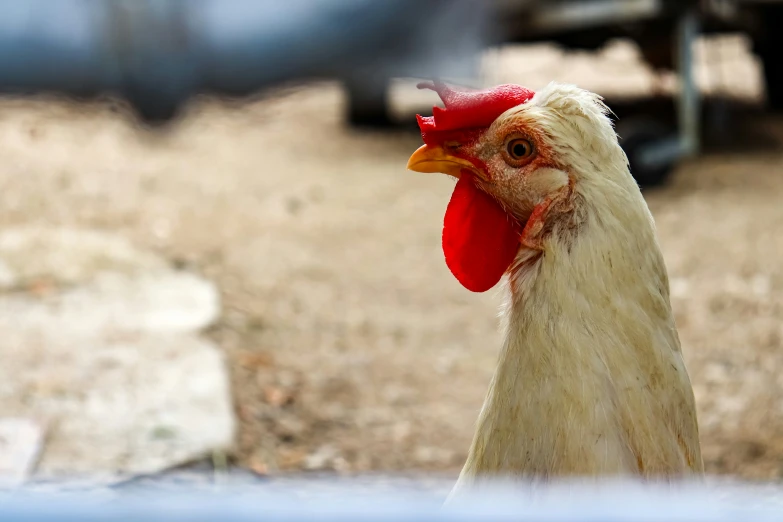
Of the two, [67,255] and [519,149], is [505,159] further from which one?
[67,255]

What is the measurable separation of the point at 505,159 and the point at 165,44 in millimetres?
631

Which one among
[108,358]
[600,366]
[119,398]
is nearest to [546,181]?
[600,366]

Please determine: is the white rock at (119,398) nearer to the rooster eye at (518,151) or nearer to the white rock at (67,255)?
the white rock at (67,255)

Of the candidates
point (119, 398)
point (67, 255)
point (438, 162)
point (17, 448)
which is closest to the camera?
point (438, 162)

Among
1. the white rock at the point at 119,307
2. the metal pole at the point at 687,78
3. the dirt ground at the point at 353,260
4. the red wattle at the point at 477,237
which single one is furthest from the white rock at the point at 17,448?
the metal pole at the point at 687,78

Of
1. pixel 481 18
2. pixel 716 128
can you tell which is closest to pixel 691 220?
pixel 481 18

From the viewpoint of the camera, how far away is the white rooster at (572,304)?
1443 mm

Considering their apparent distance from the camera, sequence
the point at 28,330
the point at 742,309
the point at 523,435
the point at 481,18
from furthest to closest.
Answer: the point at 481,18
the point at 742,309
the point at 28,330
the point at 523,435

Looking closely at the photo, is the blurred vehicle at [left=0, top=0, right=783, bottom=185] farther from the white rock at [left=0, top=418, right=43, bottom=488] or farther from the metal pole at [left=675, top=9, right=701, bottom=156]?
the metal pole at [left=675, top=9, right=701, bottom=156]

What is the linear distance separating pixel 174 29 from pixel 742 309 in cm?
387

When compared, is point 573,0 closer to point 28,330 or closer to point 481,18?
point 481,18

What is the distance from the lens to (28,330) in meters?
4.00

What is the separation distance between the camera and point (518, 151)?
5.09ft

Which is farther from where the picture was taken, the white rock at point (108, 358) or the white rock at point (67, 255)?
the white rock at point (67, 255)
